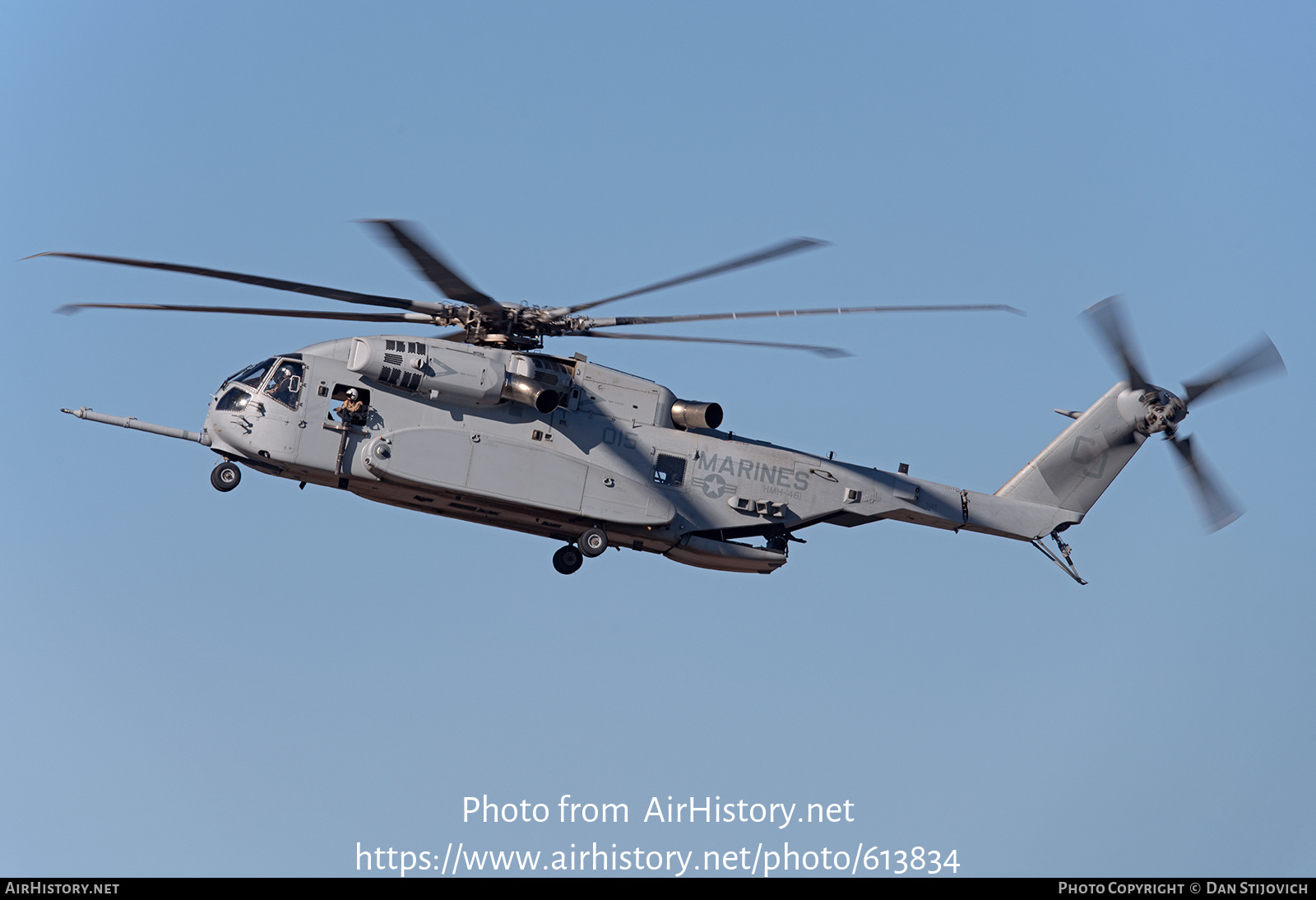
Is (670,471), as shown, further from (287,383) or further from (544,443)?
(287,383)

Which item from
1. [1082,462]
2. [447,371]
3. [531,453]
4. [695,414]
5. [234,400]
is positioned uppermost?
[1082,462]

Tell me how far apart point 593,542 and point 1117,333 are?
37.5 ft

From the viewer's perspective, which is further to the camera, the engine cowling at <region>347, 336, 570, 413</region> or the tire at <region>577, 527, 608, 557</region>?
the tire at <region>577, 527, 608, 557</region>

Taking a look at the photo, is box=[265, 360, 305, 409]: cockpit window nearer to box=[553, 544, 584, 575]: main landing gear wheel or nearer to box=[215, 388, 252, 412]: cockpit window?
box=[215, 388, 252, 412]: cockpit window

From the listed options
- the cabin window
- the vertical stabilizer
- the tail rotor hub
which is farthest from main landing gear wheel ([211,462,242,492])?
the tail rotor hub

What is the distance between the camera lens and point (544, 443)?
26609 millimetres

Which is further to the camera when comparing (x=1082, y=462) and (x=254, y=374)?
(x=1082, y=462)

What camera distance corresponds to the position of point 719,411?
27.9 meters

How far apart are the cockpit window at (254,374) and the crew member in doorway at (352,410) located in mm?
1469

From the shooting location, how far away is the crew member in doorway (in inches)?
1013

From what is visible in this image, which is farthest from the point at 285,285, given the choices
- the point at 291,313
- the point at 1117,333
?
the point at 1117,333

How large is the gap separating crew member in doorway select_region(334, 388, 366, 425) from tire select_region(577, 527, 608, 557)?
4539 millimetres
